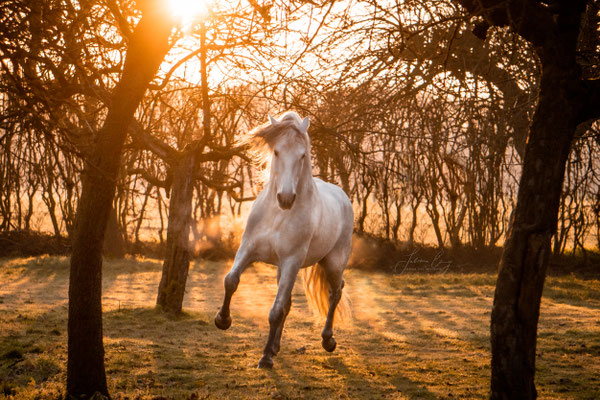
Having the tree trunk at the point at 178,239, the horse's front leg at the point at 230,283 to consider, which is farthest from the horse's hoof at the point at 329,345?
the tree trunk at the point at 178,239

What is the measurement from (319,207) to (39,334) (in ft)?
11.7

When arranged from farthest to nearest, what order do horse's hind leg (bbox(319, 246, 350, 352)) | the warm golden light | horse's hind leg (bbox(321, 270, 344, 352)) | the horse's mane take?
horse's hind leg (bbox(319, 246, 350, 352))
horse's hind leg (bbox(321, 270, 344, 352))
the horse's mane
the warm golden light

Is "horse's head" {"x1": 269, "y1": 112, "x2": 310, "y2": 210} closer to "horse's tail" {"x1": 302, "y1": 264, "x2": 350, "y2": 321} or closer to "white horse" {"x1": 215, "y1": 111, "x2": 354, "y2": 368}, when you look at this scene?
"white horse" {"x1": 215, "y1": 111, "x2": 354, "y2": 368}

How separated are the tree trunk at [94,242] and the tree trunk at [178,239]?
4.41 meters

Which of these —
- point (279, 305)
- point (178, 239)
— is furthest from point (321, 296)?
point (178, 239)

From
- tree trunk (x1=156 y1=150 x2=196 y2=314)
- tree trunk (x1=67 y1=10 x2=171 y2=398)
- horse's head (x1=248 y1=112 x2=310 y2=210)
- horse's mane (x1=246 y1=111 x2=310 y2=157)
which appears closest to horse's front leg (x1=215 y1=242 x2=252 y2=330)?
horse's head (x1=248 y1=112 x2=310 y2=210)

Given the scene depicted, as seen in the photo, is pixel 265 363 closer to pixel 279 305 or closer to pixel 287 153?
pixel 279 305

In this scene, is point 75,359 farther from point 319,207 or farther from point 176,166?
point 176,166

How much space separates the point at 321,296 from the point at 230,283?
2.09m

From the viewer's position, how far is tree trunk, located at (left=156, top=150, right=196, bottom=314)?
840 centimetres

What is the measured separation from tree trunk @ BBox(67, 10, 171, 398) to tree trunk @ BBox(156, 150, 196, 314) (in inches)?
174

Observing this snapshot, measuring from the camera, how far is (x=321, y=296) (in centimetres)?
704

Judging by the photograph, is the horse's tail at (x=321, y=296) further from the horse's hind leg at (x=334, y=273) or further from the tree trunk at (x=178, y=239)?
the tree trunk at (x=178, y=239)

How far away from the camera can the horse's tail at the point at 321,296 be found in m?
7.02
